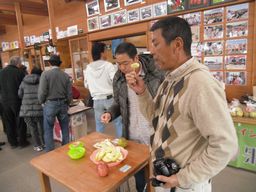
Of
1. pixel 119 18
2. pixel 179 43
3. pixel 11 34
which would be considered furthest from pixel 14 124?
pixel 11 34

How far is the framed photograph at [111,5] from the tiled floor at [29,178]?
10.2 feet

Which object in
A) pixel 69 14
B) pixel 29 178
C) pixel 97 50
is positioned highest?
pixel 69 14

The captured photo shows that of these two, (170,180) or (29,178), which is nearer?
(170,180)

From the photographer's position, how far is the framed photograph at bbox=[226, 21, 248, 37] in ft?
8.42

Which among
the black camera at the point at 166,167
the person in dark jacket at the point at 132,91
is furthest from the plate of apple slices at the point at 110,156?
the black camera at the point at 166,167

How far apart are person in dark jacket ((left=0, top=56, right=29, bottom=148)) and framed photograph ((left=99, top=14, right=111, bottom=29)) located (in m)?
1.85

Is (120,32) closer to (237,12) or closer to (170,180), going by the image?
(237,12)

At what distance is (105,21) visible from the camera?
4.25m

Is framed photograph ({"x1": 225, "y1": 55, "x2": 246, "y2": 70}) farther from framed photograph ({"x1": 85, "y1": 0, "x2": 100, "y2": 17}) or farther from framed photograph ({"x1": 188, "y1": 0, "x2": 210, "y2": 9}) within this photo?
framed photograph ({"x1": 85, "y1": 0, "x2": 100, "y2": 17})

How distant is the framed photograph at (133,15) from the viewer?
3.67 metres

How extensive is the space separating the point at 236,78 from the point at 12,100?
359cm

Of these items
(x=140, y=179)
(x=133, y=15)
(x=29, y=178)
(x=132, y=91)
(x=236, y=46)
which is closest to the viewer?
(x=132, y=91)

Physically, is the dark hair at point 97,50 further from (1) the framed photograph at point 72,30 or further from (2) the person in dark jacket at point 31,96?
(1) the framed photograph at point 72,30

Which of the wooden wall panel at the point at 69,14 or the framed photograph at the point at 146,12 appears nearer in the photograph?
the framed photograph at the point at 146,12
